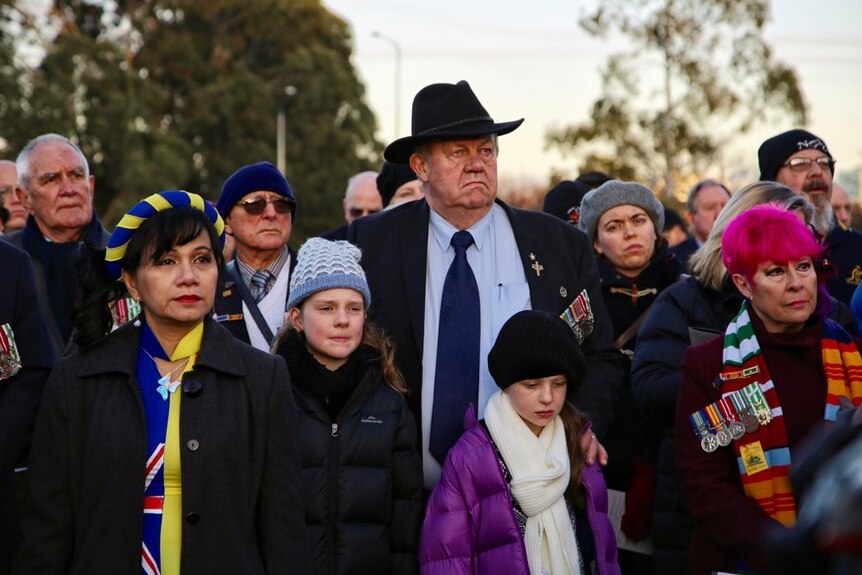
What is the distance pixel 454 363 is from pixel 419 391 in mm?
182

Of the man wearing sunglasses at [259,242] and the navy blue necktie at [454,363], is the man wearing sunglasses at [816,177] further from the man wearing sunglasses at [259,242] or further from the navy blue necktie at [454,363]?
the man wearing sunglasses at [259,242]

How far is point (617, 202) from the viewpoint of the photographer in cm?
624

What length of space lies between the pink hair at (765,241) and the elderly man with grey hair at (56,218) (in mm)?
3257

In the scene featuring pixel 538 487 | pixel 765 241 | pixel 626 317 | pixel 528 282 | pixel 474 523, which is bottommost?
pixel 474 523

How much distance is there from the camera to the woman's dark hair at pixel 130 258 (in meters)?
3.93

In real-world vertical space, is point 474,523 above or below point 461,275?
below

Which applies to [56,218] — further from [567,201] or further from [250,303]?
[567,201]

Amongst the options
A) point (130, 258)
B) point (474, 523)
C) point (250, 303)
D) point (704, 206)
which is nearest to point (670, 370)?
point (474, 523)

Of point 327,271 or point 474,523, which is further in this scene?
point 327,271

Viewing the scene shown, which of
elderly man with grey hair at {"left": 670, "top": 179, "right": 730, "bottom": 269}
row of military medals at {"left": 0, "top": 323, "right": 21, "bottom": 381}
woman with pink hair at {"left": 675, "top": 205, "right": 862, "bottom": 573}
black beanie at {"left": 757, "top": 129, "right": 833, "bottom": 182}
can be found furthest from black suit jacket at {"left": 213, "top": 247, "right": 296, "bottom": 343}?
elderly man with grey hair at {"left": 670, "top": 179, "right": 730, "bottom": 269}

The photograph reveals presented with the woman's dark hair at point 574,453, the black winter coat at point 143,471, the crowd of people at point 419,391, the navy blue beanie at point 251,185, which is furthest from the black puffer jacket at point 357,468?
the navy blue beanie at point 251,185

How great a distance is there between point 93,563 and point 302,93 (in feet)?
121

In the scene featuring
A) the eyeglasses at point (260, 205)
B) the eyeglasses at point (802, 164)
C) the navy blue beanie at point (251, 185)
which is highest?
the eyeglasses at point (802, 164)

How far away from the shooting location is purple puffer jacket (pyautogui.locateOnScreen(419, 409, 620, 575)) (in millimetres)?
4406
